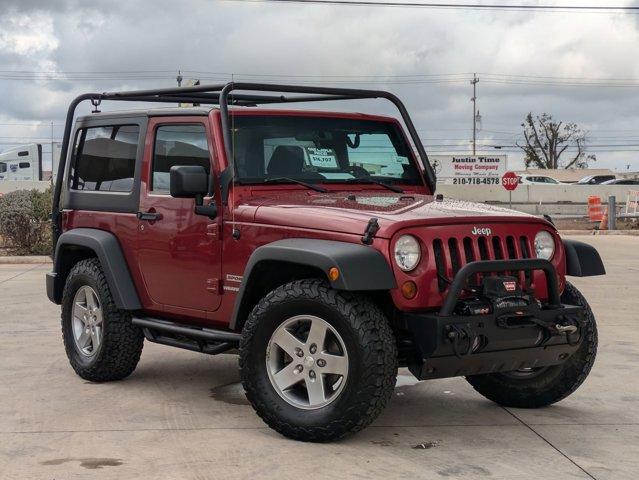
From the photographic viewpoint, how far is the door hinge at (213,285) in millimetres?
5832

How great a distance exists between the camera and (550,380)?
19.4 ft

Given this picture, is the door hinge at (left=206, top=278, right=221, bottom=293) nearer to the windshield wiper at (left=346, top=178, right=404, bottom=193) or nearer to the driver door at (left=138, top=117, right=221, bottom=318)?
the driver door at (left=138, top=117, right=221, bottom=318)

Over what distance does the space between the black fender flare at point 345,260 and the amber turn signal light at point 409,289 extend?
0.31 feet

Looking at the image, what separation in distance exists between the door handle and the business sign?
51.0 m

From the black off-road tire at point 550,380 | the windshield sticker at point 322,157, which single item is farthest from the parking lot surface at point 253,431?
the windshield sticker at point 322,157

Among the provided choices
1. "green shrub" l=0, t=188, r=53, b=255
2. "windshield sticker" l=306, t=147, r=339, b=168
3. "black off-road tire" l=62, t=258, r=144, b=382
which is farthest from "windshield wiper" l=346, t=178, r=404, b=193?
"green shrub" l=0, t=188, r=53, b=255

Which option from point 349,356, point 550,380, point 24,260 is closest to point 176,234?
point 349,356

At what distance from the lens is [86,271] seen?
6816mm

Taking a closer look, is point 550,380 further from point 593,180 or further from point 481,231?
point 593,180

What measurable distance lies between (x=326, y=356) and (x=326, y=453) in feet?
A: 1.64

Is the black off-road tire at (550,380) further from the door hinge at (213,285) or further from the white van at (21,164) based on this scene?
the white van at (21,164)

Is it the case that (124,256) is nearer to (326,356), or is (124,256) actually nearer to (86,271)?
(86,271)

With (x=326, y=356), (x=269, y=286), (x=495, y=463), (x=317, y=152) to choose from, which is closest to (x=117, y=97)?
(x=317, y=152)

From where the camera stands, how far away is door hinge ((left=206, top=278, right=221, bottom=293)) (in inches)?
230
